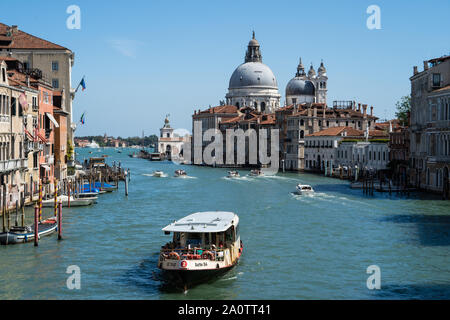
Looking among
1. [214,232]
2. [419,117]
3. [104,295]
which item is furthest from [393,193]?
[104,295]

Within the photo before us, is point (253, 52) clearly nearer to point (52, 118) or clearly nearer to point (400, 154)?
point (400, 154)

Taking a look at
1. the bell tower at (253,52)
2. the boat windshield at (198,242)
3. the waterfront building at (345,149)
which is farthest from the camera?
the bell tower at (253,52)

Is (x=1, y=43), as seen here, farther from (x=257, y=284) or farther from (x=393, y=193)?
(x=257, y=284)

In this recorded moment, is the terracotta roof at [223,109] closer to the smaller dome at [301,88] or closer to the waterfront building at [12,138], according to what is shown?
the smaller dome at [301,88]

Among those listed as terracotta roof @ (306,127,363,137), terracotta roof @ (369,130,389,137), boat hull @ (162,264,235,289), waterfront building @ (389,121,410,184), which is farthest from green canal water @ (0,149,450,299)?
terracotta roof @ (306,127,363,137)

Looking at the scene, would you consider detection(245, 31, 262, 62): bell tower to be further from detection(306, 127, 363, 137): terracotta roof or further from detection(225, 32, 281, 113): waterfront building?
detection(306, 127, 363, 137): terracotta roof

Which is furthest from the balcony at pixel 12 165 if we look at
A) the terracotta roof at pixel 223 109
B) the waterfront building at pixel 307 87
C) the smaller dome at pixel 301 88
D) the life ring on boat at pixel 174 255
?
the smaller dome at pixel 301 88
